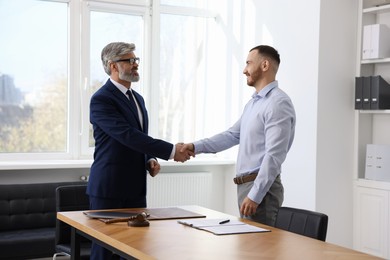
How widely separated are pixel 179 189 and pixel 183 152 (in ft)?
7.92

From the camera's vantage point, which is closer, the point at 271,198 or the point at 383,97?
the point at 271,198

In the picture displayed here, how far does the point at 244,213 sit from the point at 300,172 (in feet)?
7.42

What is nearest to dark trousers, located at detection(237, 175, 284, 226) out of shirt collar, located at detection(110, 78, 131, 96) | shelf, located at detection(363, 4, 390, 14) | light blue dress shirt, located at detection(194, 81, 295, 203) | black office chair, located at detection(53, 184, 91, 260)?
light blue dress shirt, located at detection(194, 81, 295, 203)

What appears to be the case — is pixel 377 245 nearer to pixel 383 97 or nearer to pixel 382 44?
pixel 383 97

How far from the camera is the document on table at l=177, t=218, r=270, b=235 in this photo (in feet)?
9.50

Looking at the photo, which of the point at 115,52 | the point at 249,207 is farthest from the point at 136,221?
the point at 115,52

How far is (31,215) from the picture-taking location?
5.24 m

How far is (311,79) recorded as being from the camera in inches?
217

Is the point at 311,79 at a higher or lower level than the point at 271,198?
higher

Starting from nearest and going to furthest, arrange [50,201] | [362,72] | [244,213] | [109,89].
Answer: [244,213] → [109,89] → [50,201] → [362,72]

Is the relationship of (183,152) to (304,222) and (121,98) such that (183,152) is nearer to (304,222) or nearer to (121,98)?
(121,98)

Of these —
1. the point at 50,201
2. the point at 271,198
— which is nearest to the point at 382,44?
the point at 271,198

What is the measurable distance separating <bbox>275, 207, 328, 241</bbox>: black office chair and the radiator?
3.10m

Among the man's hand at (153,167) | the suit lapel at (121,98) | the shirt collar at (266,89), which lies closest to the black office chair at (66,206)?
the man's hand at (153,167)
